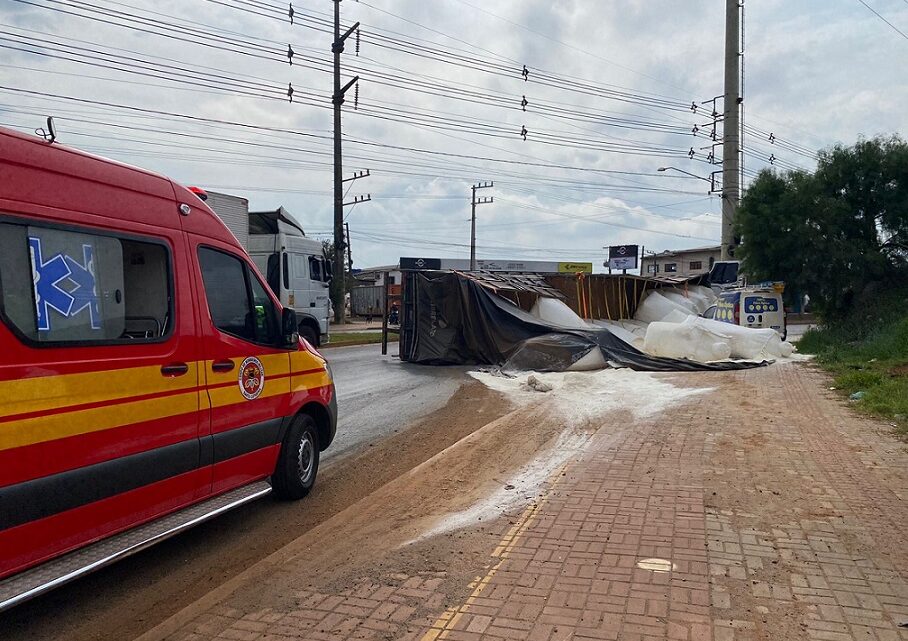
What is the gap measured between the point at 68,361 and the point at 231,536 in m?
2.17

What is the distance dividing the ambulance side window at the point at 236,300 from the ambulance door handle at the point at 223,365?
0.23 meters

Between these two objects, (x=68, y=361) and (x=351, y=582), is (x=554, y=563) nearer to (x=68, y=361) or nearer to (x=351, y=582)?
(x=351, y=582)

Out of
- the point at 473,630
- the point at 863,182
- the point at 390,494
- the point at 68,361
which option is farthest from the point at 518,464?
the point at 863,182

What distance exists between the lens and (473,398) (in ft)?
39.1

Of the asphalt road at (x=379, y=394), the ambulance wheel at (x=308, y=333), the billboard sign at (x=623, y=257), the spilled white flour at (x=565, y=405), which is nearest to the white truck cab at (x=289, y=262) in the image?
the ambulance wheel at (x=308, y=333)

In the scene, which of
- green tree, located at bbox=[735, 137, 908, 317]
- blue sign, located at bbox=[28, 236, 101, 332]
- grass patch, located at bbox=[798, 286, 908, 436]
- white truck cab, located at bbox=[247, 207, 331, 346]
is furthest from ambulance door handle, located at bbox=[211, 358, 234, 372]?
green tree, located at bbox=[735, 137, 908, 317]

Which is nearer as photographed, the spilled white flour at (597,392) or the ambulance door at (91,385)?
the ambulance door at (91,385)

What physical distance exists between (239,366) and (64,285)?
150 centimetres

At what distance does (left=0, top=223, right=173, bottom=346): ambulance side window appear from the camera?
3.53 meters

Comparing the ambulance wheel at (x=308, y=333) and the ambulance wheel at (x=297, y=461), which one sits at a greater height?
the ambulance wheel at (x=308, y=333)

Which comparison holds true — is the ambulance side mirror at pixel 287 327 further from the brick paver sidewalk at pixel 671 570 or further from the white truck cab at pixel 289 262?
the white truck cab at pixel 289 262

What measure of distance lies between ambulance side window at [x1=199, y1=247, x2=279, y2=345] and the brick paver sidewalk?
1.87 metres

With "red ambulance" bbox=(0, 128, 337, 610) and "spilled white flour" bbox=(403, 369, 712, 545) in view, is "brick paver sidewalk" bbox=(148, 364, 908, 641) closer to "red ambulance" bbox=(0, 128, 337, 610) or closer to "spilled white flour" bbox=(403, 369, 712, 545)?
"spilled white flour" bbox=(403, 369, 712, 545)

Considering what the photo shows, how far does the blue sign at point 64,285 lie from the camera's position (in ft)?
11.9
